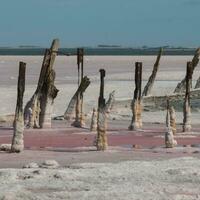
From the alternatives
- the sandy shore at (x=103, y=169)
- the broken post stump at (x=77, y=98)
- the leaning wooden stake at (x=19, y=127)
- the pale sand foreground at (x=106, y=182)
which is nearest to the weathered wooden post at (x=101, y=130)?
the sandy shore at (x=103, y=169)

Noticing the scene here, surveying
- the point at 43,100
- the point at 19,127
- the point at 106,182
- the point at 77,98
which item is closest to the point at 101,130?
the point at 19,127

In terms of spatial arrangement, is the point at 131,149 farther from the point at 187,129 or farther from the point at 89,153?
the point at 187,129

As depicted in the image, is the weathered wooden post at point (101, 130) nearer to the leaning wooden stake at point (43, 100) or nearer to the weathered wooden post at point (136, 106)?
the weathered wooden post at point (136, 106)

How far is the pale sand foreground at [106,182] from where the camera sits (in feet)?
33.4

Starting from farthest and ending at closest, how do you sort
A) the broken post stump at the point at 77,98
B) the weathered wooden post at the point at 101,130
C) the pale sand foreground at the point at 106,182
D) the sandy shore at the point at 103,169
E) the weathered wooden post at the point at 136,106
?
the broken post stump at the point at 77,98 → the weathered wooden post at the point at 136,106 → the weathered wooden post at the point at 101,130 → the sandy shore at the point at 103,169 → the pale sand foreground at the point at 106,182

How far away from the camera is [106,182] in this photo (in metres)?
11.1

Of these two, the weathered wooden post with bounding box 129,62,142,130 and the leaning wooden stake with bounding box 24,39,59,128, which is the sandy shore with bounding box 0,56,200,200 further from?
the leaning wooden stake with bounding box 24,39,59,128

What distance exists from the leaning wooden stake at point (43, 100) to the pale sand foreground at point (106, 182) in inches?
322

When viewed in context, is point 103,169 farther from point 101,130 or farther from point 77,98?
point 77,98

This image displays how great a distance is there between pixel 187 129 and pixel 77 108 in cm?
349

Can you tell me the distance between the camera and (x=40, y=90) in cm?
2122

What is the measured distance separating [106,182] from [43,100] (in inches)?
407

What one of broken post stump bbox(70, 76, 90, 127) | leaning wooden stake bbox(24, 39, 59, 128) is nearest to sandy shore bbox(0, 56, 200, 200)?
leaning wooden stake bbox(24, 39, 59, 128)

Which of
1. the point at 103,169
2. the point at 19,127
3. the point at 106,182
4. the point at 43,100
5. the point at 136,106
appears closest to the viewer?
the point at 106,182
